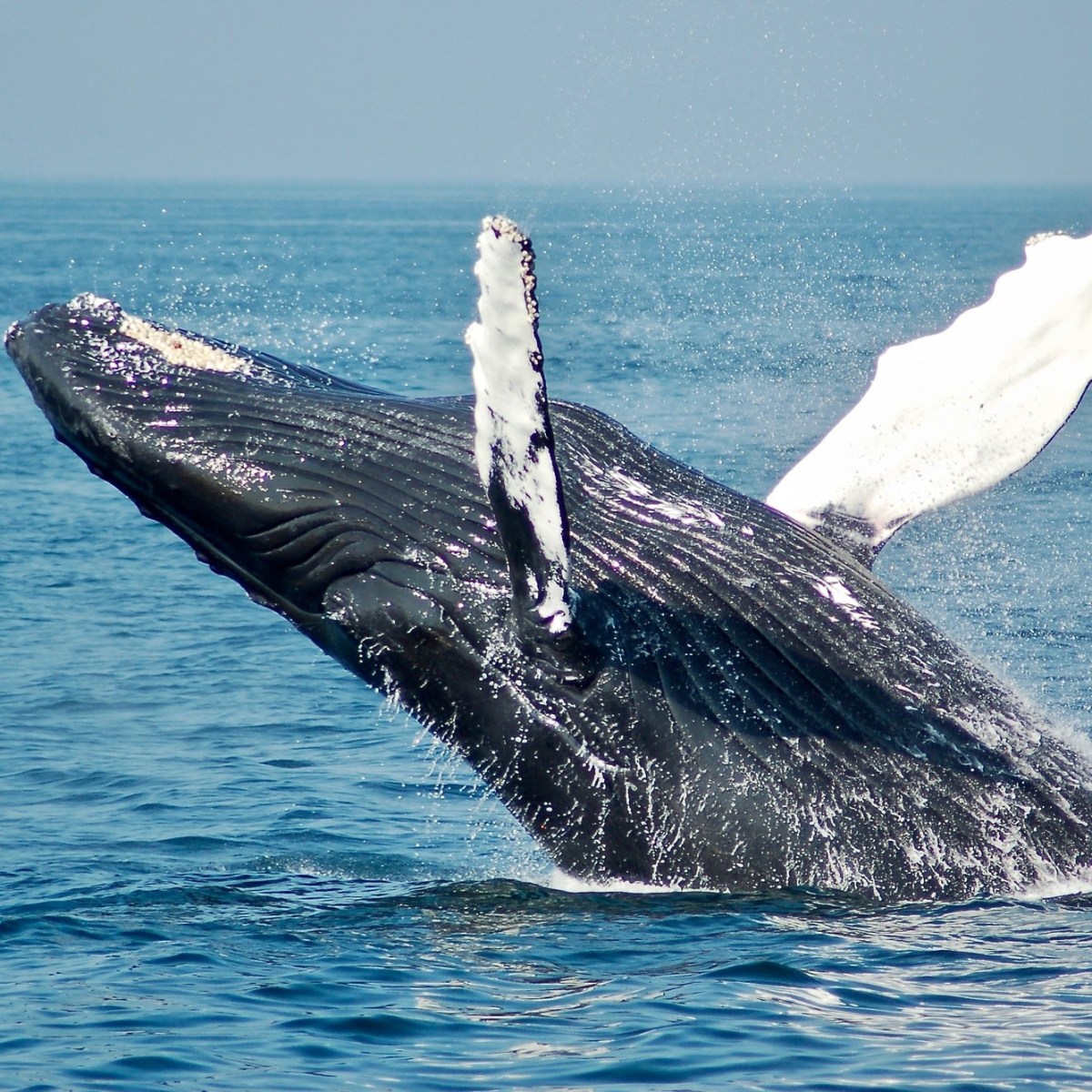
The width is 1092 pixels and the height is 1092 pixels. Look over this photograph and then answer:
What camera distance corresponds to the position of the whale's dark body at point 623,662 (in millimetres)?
7012

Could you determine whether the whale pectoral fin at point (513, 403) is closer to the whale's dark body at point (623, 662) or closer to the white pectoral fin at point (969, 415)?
the whale's dark body at point (623, 662)

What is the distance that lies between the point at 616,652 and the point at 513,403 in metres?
1.20

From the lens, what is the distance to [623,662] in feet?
22.9

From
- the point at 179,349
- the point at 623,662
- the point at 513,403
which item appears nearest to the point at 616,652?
the point at 623,662

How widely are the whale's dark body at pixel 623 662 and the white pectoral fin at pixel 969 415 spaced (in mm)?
691

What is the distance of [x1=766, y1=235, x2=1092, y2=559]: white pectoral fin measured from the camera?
7.75 m

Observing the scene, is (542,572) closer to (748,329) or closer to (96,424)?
(96,424)

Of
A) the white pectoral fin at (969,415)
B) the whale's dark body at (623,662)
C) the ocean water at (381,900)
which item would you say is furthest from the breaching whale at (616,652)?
the white pectoral fin at (969,415)

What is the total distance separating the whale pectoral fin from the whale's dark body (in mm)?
681

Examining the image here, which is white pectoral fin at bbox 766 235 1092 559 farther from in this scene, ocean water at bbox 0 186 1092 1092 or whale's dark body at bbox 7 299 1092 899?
ocean water at bbox 0 186 1092 1092

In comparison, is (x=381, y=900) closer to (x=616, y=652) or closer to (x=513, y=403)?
(x=616, y=652)

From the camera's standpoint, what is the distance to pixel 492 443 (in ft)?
20.5

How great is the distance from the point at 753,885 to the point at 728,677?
85cm

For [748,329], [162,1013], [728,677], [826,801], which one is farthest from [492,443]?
[748,329]
